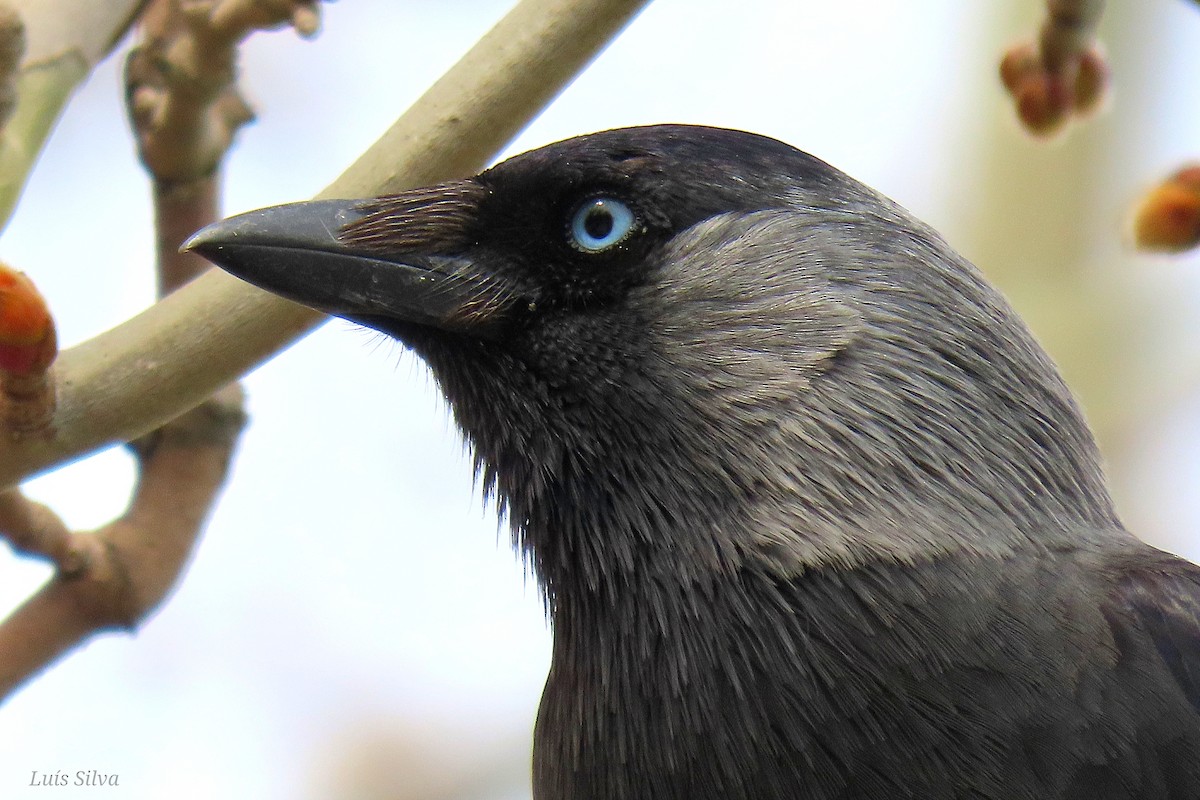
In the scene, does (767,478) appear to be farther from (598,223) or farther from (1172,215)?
(1172,215)

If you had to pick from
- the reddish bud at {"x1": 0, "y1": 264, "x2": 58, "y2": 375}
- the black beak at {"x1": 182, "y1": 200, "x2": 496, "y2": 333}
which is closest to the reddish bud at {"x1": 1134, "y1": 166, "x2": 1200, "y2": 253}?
→ the black beak at {"x1": 182, "y1": 200, "x2": 496, "y2": 333}

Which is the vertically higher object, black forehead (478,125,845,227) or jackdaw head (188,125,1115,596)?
black forehead (478,125,845,227)

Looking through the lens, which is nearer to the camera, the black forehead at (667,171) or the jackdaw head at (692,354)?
the jackdaw head at (692,354)

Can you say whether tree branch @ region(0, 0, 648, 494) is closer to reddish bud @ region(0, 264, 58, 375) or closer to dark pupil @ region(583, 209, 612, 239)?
reddish bud @ region(0, 264, 58, 375)

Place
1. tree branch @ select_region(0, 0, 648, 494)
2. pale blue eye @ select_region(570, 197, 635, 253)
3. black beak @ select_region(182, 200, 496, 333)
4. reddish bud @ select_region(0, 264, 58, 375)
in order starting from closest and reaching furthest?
reddish bud @ select_region(0, 264, 58, 375) → tree branch @ select_region(0, 0, 648, 494) → black beak @ select_region(182, 200, 496, 333) → pale blue eye @ select_region(570, 197, 635, 253)

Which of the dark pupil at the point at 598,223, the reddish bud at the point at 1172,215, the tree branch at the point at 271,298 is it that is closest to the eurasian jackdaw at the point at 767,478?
the dark pupil at the point at 598,223

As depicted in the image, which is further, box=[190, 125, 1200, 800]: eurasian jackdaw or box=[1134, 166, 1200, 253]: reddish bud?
box=[1134, 166, 1200, 253]: reddish bud

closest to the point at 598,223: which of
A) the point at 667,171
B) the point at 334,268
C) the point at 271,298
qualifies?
the point at 667,171

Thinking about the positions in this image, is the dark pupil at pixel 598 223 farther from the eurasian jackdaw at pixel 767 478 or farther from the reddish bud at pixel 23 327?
the reddish bud at pixel 23 327

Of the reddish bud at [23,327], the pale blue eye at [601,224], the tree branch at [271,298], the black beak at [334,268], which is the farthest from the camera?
the pale blue eye at [601,224]
